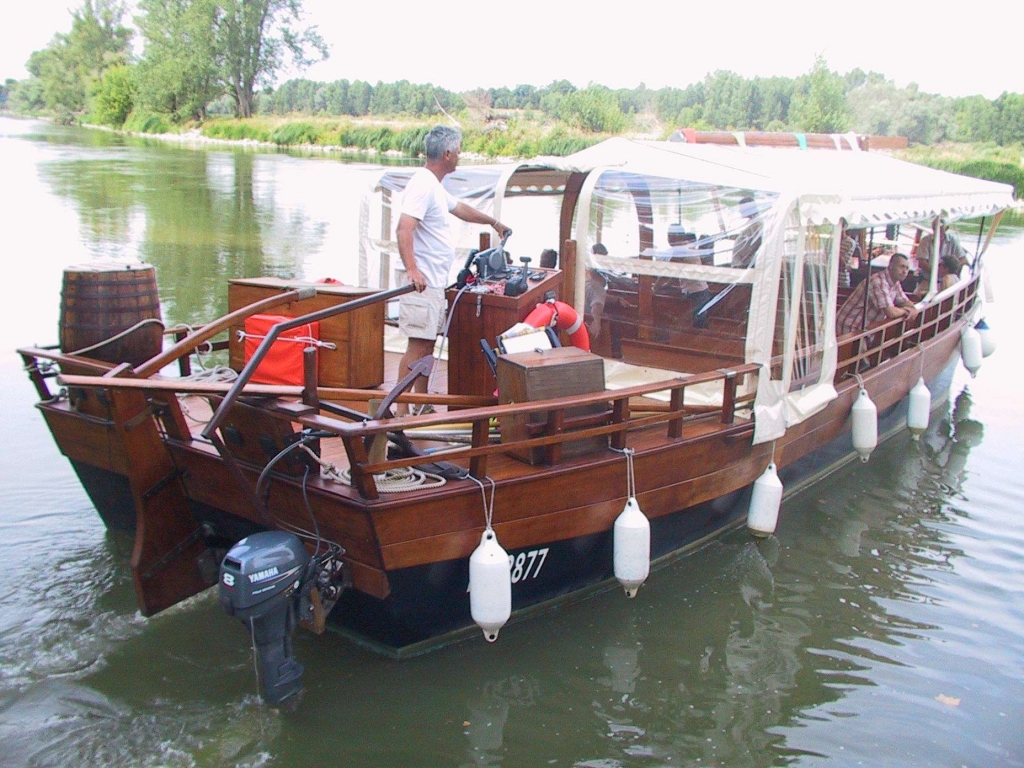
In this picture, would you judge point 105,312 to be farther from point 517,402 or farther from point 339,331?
point 517,402

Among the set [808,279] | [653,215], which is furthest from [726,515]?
[653,215]

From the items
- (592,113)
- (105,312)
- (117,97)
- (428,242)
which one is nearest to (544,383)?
(428,242)

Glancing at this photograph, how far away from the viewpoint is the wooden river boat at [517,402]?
4.31 metres

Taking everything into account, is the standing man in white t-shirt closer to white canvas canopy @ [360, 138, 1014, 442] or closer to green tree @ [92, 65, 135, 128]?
white canvas canopy @ [360, 138, 1014, 442]

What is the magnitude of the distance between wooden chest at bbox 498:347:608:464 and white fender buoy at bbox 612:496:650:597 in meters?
0.42

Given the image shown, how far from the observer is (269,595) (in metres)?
4.01

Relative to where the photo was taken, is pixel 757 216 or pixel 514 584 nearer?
pixel 514 584

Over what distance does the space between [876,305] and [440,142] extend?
4.60 metres

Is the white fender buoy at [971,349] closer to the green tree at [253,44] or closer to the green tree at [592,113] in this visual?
the green tree at [592,113]

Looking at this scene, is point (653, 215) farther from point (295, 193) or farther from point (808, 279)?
point (295, 193)

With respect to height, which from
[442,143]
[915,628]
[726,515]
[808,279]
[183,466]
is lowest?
[915,628]

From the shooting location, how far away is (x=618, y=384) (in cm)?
659

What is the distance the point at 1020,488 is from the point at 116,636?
7449 mm

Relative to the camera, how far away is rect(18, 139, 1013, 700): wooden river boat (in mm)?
4312
